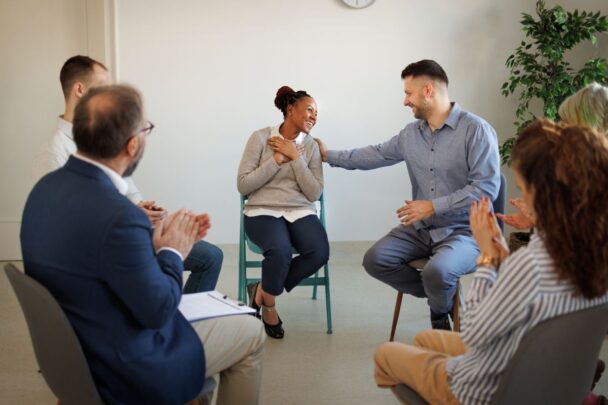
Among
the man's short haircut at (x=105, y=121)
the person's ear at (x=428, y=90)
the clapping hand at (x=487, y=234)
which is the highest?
the person's ear at (x=428, y=90)

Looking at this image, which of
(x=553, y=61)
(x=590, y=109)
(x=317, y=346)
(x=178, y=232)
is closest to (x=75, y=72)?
(x=178, y=232)

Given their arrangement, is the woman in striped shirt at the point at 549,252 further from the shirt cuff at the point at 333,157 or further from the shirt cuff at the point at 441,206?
the shirt cuff at the point at 333,157

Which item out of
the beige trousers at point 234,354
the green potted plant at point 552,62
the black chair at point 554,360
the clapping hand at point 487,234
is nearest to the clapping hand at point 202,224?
the beige trousers at point 234,354

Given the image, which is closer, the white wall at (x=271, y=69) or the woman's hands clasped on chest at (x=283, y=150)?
the woman's hands clasped on chest at (x=283, y=150)

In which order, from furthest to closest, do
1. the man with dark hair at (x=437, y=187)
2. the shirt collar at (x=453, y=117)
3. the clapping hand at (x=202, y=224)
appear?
the shirt collar at (x=453, y=117) → the man with dark hair at (x=437, y=187) → the clapping hand at (x=202, y=224)

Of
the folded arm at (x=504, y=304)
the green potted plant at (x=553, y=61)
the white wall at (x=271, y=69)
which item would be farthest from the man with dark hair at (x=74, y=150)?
the green potted plant at (x=553, y=61)

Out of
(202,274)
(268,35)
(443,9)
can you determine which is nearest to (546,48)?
(443,9)

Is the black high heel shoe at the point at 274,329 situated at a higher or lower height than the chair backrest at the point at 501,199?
lower

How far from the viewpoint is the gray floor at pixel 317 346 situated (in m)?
2.69

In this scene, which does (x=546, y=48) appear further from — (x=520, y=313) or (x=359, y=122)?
(x=520, y=313)

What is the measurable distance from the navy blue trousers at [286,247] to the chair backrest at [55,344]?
159 cm

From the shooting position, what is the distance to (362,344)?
325 cm

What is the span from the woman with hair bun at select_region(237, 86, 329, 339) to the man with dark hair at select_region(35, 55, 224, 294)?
34cm

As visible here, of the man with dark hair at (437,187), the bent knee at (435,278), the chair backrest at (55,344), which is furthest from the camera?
the man with dark hair at (437,187)
